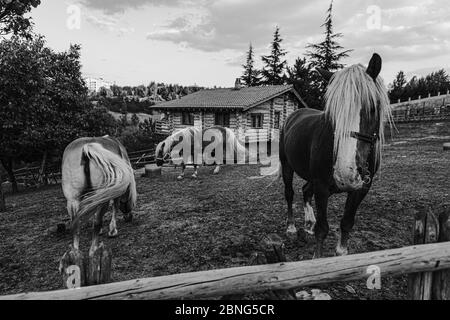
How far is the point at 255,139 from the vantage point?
25.9m

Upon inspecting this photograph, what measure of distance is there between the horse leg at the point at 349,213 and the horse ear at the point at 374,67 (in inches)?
56.1

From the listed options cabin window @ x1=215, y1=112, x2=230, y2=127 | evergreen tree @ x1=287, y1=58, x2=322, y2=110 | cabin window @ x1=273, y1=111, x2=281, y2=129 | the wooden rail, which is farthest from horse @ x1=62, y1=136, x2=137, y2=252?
evergreen tree @ x1=287, y1=58, x2=322, y2=110

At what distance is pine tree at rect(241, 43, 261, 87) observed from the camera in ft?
150

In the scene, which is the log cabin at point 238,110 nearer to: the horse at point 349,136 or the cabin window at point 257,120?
the cabin window at point 257,120

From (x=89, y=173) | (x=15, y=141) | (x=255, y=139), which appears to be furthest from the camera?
(x=255, y=139)

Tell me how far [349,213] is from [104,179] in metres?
3.78

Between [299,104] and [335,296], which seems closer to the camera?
[335,296]

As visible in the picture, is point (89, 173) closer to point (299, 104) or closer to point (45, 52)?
point (45, 52)

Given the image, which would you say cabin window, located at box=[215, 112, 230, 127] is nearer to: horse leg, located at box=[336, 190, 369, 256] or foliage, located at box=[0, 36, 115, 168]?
foliage, located at box=[0, 36, 115, 168]

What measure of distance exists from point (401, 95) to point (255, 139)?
3814cm

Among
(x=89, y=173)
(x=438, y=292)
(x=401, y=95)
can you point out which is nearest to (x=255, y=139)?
(x=89, y=173)

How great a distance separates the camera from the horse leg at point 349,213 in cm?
351

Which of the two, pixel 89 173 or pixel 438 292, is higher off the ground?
pixel 89 173

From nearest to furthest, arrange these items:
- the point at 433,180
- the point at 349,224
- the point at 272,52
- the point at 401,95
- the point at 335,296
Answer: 1. the point at 335,296
2. the point at 349,224
3. the point at 433,180
4. the point at 272,52
5. the point at 401,95
